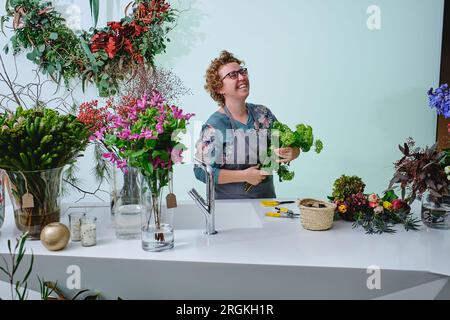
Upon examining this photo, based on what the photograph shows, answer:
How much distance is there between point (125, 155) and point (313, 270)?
74 cm

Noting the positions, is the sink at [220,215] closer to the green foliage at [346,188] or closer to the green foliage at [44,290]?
the green foliage at [346,188]

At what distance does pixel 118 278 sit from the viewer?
A: 1602mm

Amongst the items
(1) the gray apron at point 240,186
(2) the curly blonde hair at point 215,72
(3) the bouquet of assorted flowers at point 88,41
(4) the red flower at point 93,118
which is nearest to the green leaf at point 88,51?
(3) the bouquet of assorted flowers at point 88,41

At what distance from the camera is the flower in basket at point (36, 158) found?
66.3 inches

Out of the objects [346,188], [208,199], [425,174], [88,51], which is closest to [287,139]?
[346,188]

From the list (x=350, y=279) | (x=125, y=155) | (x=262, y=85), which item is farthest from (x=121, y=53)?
(x=350, y=279)

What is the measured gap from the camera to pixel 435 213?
6.03ft

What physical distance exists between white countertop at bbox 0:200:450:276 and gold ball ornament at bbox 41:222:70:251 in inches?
0.9

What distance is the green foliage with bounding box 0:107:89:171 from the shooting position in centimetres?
167

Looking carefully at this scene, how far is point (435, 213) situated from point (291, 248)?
61 centimetres

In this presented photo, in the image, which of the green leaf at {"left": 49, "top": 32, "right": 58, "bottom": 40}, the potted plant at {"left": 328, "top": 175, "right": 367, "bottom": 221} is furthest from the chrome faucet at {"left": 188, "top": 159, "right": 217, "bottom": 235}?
the green leaf at {"left": 49, "top": 32, "right": 58, "bottom": 40}

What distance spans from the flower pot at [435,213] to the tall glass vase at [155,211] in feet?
3.25

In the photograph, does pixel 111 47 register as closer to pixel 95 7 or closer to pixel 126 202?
pixel 95 7
